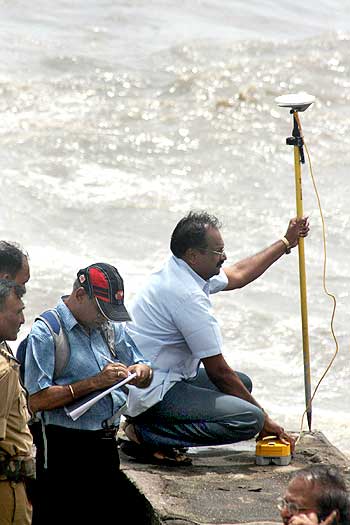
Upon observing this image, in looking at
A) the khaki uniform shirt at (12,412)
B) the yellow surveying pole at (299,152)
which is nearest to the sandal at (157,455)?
the yellow surveying pole at (299,152)

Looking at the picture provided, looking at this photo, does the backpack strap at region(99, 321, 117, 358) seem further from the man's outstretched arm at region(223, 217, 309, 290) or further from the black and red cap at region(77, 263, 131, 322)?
the man's outstretched arm at region(223, 217, 309, 290)

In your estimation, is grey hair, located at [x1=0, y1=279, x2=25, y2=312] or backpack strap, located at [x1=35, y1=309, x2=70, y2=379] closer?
grey hair, located at [x1=0, y1=279, x2=25, y2=312]

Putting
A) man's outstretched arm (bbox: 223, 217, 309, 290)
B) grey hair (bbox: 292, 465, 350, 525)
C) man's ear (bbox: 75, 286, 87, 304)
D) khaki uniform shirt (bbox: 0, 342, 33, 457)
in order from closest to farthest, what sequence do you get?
grey hair (bbox: 292, 465, 350, 525) → khaki uniform shirt (bbox: 0, 342, 33, 457) → man's ear (bbox: 75, 286, 87, 304) → man's outstretched arm (bbox: 223, 217, 309, 290)

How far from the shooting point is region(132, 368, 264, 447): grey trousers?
575cm

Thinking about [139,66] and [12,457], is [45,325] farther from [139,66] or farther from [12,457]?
[139,66]

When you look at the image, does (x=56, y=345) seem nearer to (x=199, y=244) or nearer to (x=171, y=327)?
(x=171, y=327)

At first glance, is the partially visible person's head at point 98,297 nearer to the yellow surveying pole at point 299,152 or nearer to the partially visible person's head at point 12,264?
the partially visible person's head at point 12,264

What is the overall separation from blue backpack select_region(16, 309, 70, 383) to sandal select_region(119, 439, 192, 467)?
1055 mm

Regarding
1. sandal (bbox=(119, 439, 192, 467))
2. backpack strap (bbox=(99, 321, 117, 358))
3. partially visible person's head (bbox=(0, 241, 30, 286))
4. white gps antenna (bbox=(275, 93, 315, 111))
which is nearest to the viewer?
backpack strap (bbox=(99, 321, 117, 358))

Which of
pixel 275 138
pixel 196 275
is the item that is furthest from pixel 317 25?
pixel 196 275

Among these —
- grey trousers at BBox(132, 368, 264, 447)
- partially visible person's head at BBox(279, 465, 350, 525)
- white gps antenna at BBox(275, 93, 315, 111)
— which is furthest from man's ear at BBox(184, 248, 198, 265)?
partially visible person's head at BBox(279, 465, 350, 525)

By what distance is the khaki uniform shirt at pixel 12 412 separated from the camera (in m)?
4.11

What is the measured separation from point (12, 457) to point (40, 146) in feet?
44.5

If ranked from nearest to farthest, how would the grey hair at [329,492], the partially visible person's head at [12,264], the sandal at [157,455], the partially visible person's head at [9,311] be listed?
the grey hair at [329,492] → the partially visible person's head at [9,311] → the partially visible person's head at [12,264] → the sandal at [157,455]
